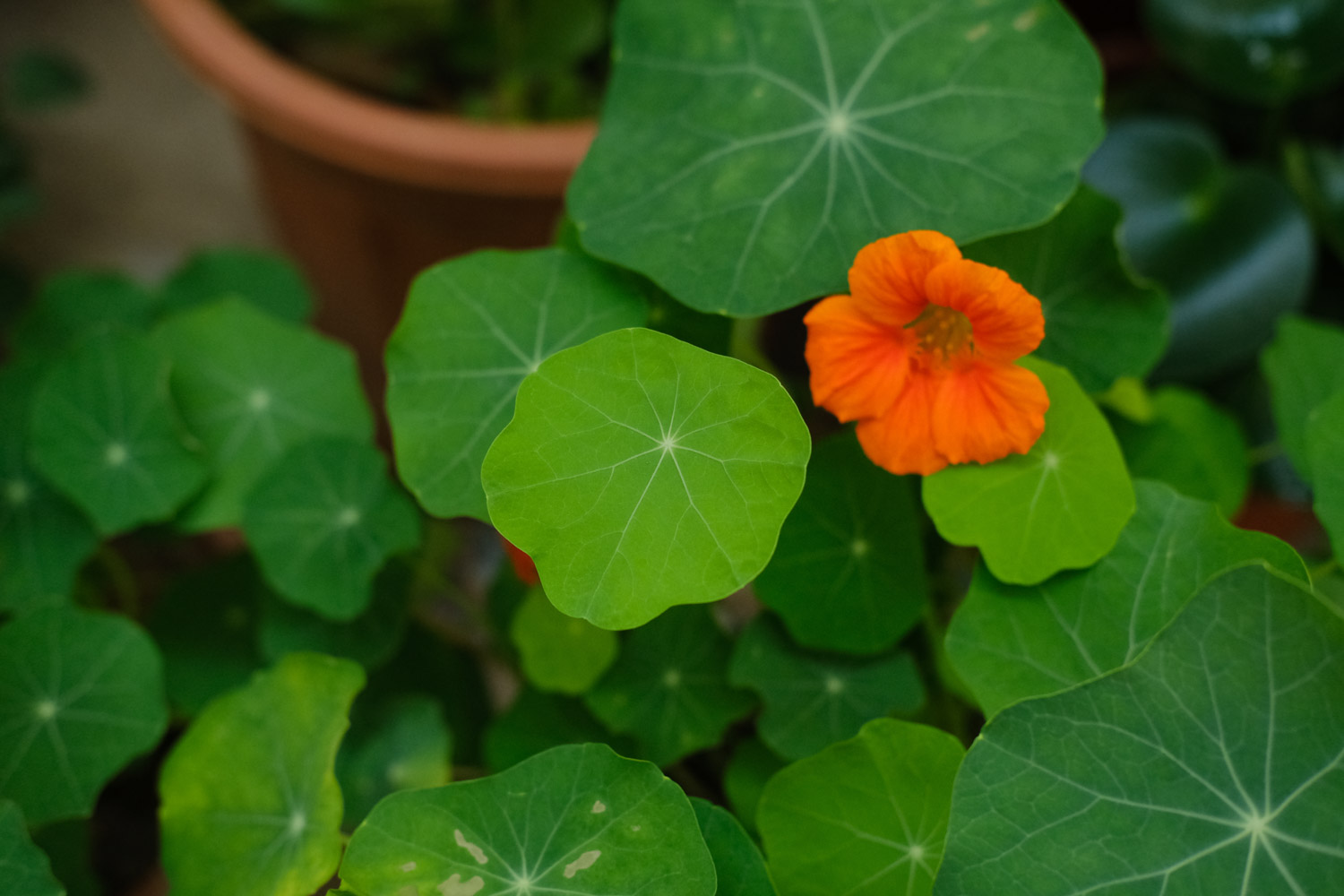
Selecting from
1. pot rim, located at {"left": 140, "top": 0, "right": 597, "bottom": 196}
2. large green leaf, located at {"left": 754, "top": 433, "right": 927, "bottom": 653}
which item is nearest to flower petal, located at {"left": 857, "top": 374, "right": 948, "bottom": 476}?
large green leaf, located at {"left": 754, "top": 433, "right": 927, "bottom": 653}

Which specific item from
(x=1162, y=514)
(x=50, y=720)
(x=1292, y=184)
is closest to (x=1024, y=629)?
(x=1162, y=514)

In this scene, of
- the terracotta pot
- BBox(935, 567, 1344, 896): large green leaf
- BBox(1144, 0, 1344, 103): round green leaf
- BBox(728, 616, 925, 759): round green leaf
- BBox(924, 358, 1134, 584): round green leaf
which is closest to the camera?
BBox(935, 567, 1344, 896): large green leaf

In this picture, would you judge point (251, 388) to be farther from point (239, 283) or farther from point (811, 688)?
point (811, 688)

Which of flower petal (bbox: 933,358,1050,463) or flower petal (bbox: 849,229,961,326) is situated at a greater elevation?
flower petal (bbox: 849,229,961,326)

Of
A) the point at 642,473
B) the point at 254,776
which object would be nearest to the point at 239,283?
the point at 254,776

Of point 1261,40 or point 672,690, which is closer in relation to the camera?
point 672,690

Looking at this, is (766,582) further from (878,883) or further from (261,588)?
(261,588)

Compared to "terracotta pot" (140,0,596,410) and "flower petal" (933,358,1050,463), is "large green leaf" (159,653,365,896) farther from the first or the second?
"terracotta pot" (140,0,596,410)
